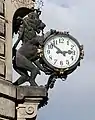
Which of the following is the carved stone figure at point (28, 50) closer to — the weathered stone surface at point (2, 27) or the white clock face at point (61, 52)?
the white clock face at point (61, 52)

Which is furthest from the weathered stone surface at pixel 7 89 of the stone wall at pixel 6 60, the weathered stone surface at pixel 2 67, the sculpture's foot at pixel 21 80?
the sculpture's foot at pixel 21 80

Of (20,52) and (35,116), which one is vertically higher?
(20,52)

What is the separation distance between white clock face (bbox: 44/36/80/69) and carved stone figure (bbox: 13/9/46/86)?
0.25 metres

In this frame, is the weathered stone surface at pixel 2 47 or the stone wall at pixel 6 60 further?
the weathered stone surface at pixel 2 47

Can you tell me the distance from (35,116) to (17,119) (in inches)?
17.6

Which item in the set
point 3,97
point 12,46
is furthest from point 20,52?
point 3,97

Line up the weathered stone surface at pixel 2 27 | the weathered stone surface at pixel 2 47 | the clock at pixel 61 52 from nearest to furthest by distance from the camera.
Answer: the weathered stone surface at pixel 2 47
the weathered stone surface at pixel 2 27
the clock at pixel 61 52

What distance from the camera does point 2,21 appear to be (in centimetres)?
1569

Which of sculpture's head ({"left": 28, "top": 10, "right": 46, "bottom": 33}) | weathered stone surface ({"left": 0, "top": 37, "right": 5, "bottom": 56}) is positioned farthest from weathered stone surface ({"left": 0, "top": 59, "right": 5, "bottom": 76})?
sculpture's head ({"left": 28, "top": 10, "right": 46, "bottom": 33})

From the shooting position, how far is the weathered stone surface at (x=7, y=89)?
14.9 meters

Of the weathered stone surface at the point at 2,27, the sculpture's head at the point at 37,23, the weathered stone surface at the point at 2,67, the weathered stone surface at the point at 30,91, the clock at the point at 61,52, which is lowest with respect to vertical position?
the weathered stone surface at the point at 30,91

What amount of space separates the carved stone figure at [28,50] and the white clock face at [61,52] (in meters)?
0.25

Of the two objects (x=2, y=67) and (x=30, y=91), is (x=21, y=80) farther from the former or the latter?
(x=2, y=67)

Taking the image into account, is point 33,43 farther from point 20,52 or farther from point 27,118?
point 27,118
